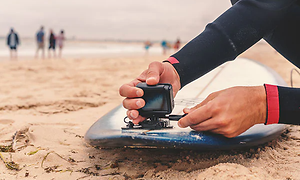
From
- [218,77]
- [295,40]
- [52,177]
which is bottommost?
[52,177]

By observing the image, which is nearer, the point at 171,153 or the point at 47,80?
the point at 171,153

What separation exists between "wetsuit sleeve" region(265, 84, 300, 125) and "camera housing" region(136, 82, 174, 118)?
34 centimetres

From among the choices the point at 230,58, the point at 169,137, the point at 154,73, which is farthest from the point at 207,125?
the point at 230,58

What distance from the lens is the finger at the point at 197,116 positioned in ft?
2.91

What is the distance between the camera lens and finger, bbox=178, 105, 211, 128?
0.89 metres

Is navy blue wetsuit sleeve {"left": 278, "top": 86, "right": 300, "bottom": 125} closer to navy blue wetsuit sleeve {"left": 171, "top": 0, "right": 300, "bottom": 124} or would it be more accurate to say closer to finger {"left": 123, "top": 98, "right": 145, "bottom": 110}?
navy blue wetsuit sleeve {"left": 171, "top": 0, "right": 300, "bottom": 124}

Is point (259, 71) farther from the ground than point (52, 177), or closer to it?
farther from the ground

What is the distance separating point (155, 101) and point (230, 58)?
475mm

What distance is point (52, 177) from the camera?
107 cm

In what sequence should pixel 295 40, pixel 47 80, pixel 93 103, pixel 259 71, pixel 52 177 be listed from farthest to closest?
pixel 47 80
pixel 259 71
pixel 93 103
pixel 295 40
pixel 52 177

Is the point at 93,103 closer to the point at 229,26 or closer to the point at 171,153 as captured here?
the point at 171,153

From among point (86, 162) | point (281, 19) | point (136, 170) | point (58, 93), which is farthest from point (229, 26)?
point (58, 93)

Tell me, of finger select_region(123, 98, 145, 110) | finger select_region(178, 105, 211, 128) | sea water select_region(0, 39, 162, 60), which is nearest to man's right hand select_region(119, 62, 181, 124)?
finger select_region(123, 98, 145, 110)

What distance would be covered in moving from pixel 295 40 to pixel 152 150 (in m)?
0.84
